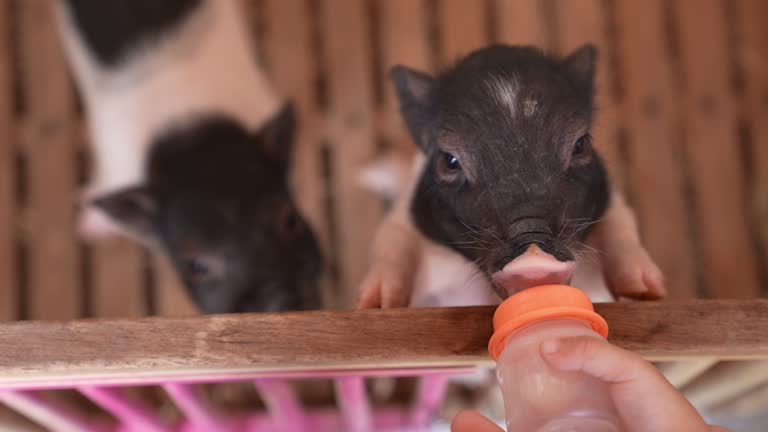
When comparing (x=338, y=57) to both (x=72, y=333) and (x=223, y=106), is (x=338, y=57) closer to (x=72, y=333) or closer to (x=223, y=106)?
(x=223, y=106)

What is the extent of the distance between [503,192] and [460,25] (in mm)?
1230

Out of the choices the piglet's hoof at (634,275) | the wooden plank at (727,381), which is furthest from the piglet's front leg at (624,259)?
the wooden plank at (727,381)

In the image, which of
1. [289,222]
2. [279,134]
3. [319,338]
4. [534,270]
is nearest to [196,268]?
[289,222]

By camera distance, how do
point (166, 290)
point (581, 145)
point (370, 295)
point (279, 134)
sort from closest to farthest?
1. point (581, 145)
2. point (370, 295)
3. point (279, 134)
4. point (166, 290)

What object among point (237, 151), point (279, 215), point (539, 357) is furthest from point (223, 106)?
point (539, 357)

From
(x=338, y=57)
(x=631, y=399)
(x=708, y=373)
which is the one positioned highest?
(x=338, y=57)

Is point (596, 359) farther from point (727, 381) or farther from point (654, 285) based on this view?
point (727, 381)

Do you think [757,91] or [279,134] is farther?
[757,91]

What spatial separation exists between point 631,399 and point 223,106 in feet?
4.36

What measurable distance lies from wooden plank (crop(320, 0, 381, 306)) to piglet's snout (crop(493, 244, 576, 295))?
1135 millimetres

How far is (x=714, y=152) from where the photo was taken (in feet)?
6.59

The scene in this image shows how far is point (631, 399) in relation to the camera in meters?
0.74

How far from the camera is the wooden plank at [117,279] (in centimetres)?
197

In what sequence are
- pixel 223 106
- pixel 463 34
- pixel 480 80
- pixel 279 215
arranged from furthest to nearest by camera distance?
1. pixel 463 34
2. pixel 223 106
3. pixel 279 215
4. pixel 480 80
